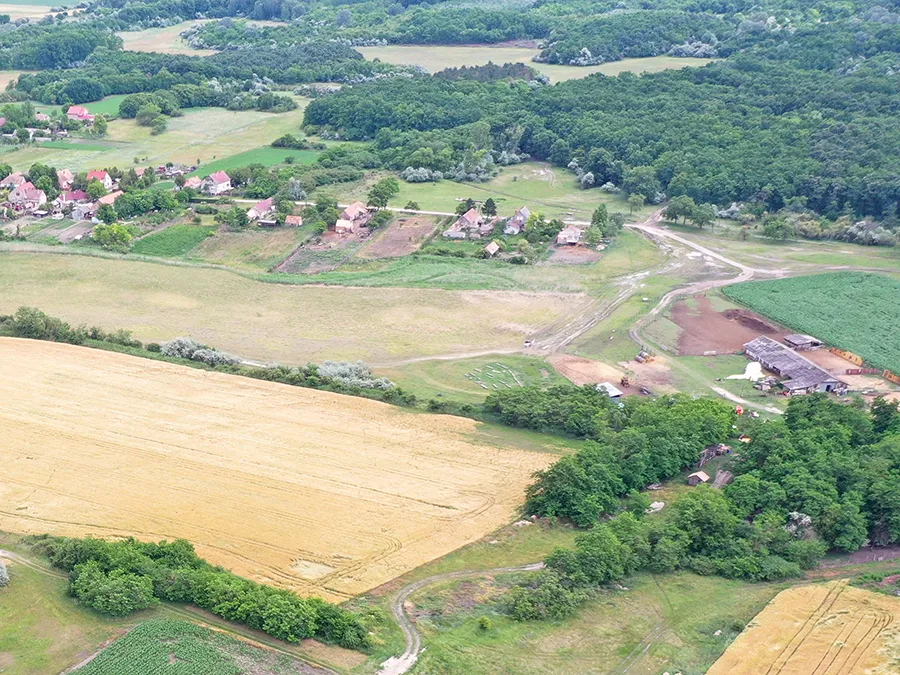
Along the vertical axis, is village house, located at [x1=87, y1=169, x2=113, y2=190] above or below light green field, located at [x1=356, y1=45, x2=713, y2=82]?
below

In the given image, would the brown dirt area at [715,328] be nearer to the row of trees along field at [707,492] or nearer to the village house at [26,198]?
the row of trees along field at [707,492]

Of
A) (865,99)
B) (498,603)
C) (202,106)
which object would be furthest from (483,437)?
(202,106)

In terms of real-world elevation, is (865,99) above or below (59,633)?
above

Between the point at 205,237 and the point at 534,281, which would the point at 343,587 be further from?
the point at 205,237

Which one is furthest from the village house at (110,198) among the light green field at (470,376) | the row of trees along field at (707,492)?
the row of trees along field at (707,492)

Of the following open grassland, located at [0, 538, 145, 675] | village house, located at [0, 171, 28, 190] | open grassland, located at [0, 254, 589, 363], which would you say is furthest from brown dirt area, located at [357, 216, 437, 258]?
open grassland, located at [0, 538, 145, 675]

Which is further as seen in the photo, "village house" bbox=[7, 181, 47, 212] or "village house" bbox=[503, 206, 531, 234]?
"village house" bbox=[7, 181, 47, 212]

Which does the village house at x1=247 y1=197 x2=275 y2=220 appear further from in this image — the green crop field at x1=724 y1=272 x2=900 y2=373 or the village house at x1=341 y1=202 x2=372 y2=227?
the green crop field at x1=724 y1=272 x2=900 y2=373

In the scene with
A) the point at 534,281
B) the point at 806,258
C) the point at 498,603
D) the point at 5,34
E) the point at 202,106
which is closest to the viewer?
the point at 498,603
